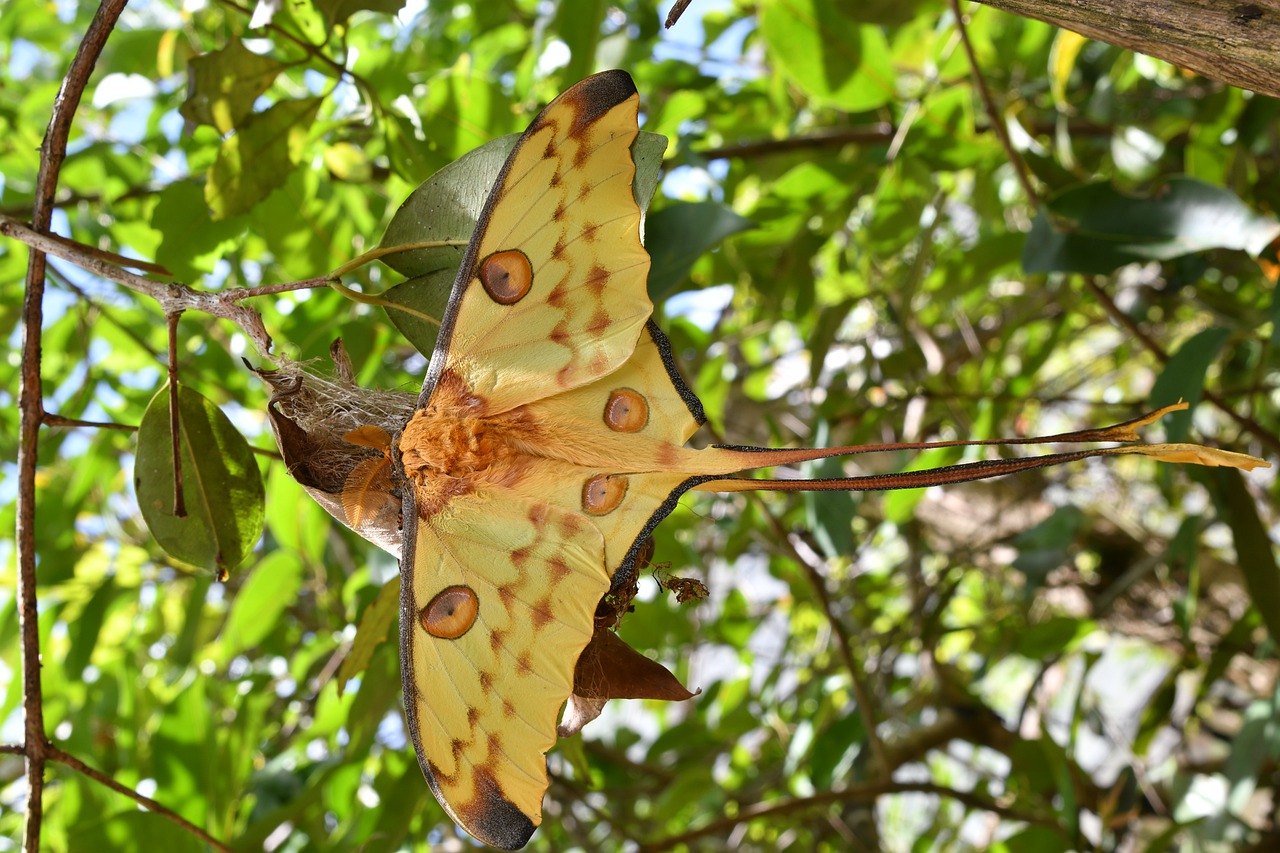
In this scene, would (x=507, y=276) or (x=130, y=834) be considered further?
(x=130, y=834)

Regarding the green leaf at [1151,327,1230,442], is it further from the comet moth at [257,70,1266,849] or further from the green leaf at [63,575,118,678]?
the green leaf at [63,575,118,678]

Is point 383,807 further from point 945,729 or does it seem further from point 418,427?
point 945,729

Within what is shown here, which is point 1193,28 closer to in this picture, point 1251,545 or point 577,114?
point 577,114

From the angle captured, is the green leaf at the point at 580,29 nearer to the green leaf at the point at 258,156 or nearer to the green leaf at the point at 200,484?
the green leaf at the point at 258,156

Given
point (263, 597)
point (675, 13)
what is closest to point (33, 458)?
point (675, 13)

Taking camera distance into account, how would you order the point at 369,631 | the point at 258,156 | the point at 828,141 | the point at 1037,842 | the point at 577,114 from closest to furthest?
the point at 577,114
the point at 369,631
the point at 258,156
the point at 1037,842
the point at 828,141

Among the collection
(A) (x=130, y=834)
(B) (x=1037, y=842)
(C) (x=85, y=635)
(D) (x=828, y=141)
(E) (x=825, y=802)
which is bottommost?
(B) (x=1037, y=842)
